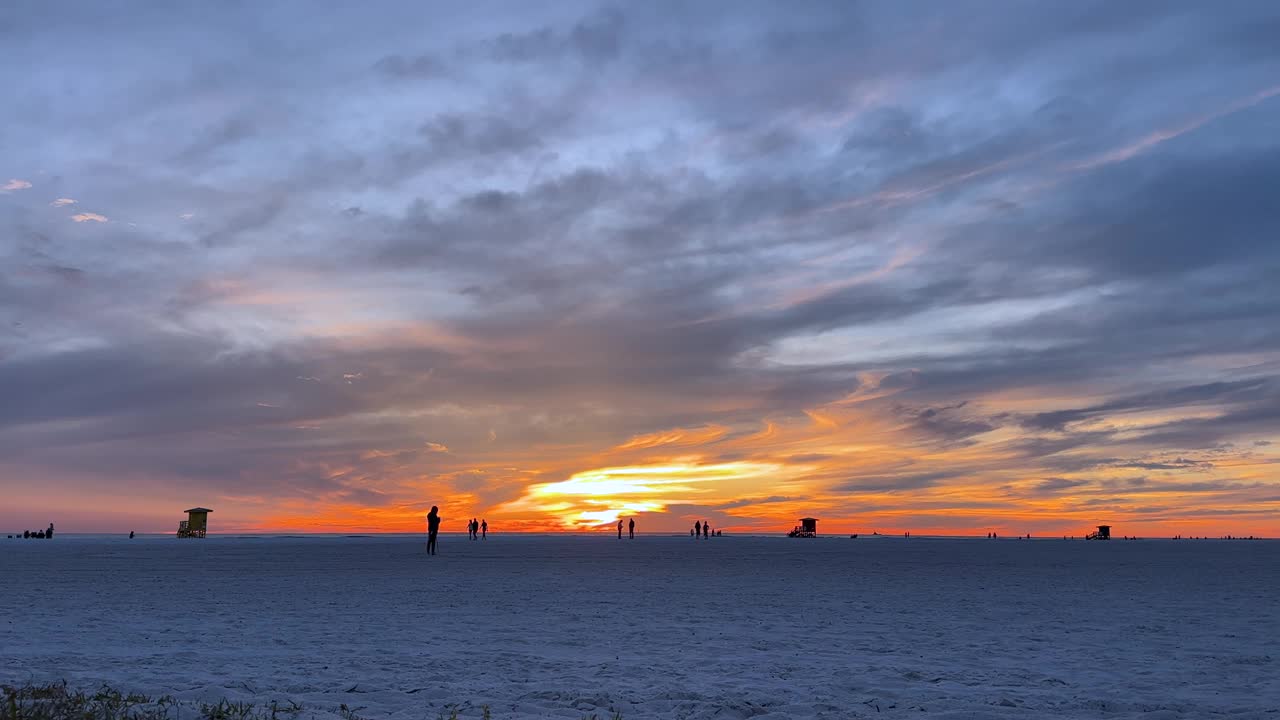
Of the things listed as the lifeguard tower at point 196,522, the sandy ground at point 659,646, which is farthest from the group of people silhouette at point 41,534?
the sandy ground at point 659,646

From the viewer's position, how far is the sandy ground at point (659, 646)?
1191 centimetres

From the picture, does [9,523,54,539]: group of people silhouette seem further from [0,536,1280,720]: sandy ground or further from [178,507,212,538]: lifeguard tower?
[0,536,1280,720]: sandy ground

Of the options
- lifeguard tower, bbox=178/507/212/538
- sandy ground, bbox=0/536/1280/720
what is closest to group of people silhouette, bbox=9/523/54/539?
lifeguard tower, bbox=178/507/212/538

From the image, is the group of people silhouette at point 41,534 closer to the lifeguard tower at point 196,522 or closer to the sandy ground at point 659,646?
the lifeguard tower at point 196,522

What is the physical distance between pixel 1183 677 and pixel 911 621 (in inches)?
278

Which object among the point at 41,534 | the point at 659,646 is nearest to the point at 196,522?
the point at 41,534

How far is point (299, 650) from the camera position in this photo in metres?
15.4

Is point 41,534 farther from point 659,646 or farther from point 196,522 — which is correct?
point 659,646

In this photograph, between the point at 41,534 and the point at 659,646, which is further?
the point at 41,534

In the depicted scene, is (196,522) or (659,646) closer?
(659,646)

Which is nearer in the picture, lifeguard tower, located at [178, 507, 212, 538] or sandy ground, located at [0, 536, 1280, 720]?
sandy ground, located at [0, 536, 1280, 720]

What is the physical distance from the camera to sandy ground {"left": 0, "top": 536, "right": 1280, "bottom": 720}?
11.9 m

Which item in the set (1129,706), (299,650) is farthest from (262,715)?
(1129,706)

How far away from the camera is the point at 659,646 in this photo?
16266 millimetres
